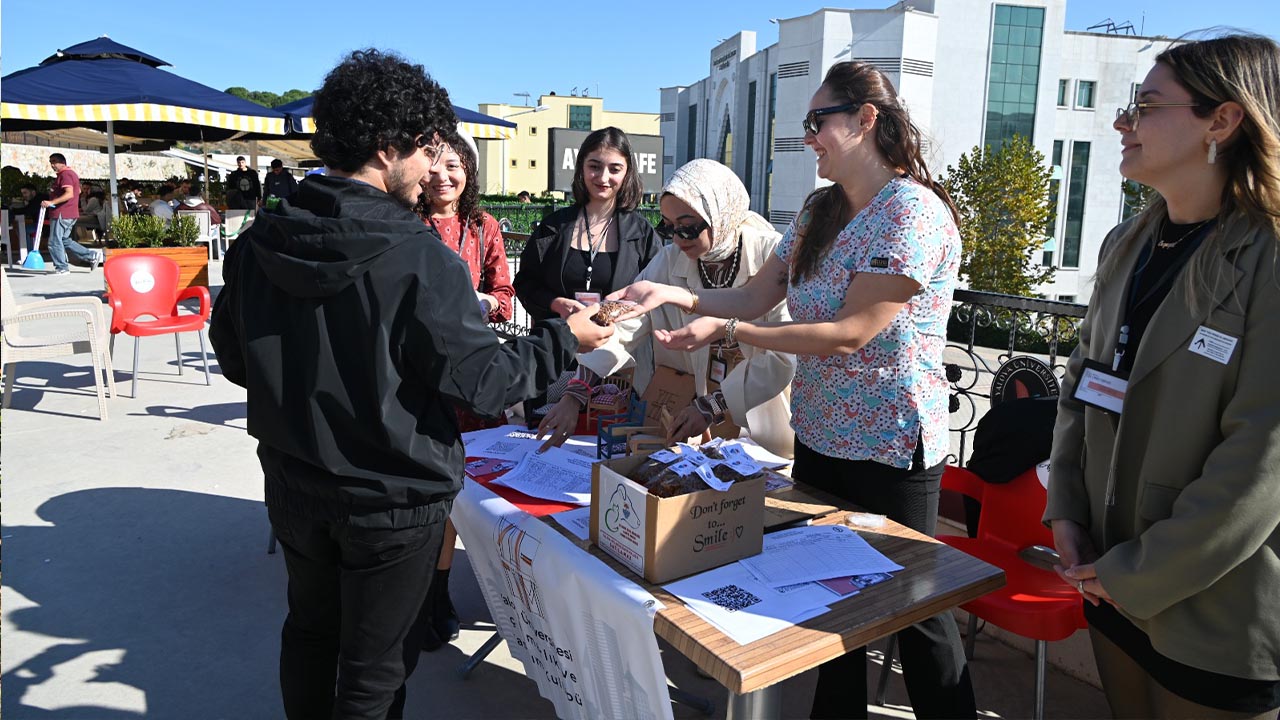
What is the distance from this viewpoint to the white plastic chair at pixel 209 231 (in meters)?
14.3

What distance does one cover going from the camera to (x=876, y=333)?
1802 millimetres

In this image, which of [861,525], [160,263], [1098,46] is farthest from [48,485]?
[1098,46]

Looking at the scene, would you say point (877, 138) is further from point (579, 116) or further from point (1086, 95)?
point (579, 116)

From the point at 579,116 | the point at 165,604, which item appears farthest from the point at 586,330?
the point at 579,116

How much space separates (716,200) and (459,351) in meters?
1.20

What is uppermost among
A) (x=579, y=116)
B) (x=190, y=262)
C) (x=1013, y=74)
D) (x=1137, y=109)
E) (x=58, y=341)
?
(x=579, y=116)

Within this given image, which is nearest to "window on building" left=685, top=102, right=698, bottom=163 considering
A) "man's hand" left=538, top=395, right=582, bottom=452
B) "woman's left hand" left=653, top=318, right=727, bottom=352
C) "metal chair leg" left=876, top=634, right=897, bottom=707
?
"man's hand" left=538, top=395, right=582, bottom=452

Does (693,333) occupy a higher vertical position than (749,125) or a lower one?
lower

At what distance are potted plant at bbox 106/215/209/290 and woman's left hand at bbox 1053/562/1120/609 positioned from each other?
29.8ft

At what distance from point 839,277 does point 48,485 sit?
4.65m

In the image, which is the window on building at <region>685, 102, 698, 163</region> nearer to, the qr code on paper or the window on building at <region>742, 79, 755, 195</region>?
the window on building at <region>742, 79, 755, 195</region>

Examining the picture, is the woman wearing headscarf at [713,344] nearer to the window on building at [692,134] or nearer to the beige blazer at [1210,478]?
the beige blazer at [1210,478]

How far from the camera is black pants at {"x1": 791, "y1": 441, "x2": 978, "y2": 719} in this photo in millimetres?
1806

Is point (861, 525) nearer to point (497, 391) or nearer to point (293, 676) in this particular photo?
point (497, 391)
